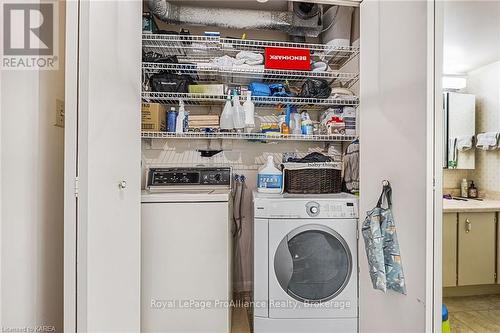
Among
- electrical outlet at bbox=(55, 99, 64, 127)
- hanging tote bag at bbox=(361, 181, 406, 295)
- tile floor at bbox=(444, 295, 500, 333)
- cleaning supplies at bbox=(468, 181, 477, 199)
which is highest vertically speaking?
electrical outlet at bbox=(55, 99, 64, 127)

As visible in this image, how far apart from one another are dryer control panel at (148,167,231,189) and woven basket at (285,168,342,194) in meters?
0.51

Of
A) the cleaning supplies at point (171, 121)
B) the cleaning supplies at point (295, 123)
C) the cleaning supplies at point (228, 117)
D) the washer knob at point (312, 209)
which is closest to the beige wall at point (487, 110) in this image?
the washer knob at point (312, 209)

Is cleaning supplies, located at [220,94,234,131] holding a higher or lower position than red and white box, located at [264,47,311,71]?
lower

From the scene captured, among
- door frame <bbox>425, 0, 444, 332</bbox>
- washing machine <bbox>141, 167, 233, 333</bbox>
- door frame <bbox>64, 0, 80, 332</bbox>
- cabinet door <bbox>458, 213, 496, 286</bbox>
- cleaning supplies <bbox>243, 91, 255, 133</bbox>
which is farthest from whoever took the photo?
cleaning supplies <bbox>243, 91, 255, 133</bbox>

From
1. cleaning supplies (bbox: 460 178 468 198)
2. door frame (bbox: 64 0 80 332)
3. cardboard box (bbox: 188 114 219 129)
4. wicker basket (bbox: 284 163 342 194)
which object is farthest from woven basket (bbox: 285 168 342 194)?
door frame (bbox: 64 0 80 332)

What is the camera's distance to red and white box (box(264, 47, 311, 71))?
2037mm

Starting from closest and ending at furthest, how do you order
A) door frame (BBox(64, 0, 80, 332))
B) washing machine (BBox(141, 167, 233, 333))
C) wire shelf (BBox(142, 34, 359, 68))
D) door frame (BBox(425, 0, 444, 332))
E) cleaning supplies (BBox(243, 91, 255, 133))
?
door frame (BBox(64, 0, 80, 332)) → door frame (BBox(425, 0, 444, 332)) → washing machine (BBox(141, 167, 233, 333)) → wire shelf (BBox(142, 34, 359, 68)) → cleaning supplies (BBox(243, 91, 255, 133))

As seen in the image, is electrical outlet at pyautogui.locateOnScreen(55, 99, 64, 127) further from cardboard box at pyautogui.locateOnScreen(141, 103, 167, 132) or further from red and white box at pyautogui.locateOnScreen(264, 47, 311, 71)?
red and white box at pyautogui.locateOnScreen(264, 47, 311, 71)

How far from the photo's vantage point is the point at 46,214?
109 cm

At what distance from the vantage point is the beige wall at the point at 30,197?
97cm

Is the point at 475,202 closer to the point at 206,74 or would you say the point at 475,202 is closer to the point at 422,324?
the point at 422,324

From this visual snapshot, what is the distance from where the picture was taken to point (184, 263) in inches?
66.2

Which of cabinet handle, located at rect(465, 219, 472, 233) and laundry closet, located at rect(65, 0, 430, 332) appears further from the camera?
cabinet handle, located at rect(465, 219, 472, 233)

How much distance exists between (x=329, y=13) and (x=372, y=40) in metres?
0.83
